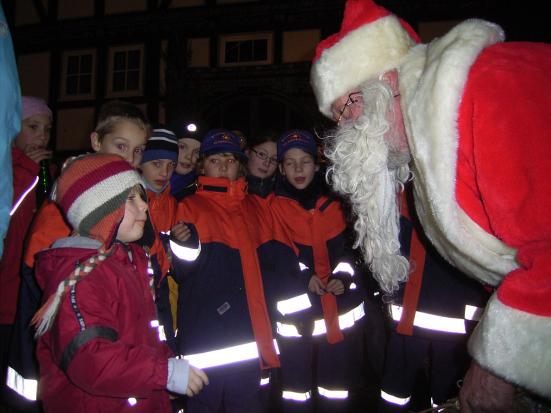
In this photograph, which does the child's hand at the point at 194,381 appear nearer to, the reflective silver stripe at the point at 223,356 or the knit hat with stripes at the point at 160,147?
the reflective silver stripe at the point at 223,356

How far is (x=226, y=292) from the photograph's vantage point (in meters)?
2.66

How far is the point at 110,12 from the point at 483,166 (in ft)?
43.1

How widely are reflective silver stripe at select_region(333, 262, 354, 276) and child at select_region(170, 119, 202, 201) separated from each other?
158cm

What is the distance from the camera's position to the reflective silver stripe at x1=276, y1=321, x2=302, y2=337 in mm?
3118

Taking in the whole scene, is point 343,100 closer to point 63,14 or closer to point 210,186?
point 210,186

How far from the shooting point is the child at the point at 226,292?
8.32ft

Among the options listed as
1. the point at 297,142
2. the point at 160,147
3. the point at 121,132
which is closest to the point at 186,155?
the point at 160,147

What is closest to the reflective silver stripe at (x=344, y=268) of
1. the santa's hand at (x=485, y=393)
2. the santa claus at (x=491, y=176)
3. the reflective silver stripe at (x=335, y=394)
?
the reflective silver stripe at (x=335, y=394)

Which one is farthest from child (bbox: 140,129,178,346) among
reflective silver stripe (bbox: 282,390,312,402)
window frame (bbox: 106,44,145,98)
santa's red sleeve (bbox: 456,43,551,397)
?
window frame (bbox: 106,44,145,98)

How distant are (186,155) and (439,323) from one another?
2.80m

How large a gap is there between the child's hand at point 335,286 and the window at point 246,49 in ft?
27.9

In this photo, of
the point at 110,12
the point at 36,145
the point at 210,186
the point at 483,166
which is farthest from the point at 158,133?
the point at 110,12

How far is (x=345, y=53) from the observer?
197cm

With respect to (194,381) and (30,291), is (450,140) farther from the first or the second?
(30,291)
